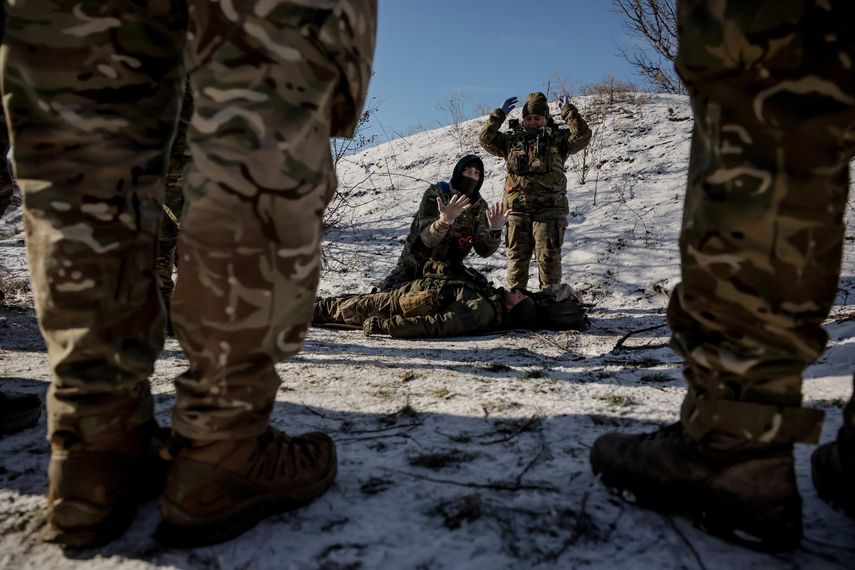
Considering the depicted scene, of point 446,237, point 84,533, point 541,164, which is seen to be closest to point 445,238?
point 446,237

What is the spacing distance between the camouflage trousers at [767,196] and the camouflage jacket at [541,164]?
4.63 metres

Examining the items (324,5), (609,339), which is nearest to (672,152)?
(609,339)

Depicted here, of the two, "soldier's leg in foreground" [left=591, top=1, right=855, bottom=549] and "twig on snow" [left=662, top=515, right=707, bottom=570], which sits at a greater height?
"soldier's leg in foreground" [left=591, top=1, right=855, bottom=549]

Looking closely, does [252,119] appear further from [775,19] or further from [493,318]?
[493,318]

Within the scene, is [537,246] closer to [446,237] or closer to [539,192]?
[539,192]

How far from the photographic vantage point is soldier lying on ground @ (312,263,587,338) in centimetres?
371

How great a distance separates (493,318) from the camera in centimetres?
386

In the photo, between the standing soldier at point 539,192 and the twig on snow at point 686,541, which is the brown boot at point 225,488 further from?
the standing soldier at point 539,192

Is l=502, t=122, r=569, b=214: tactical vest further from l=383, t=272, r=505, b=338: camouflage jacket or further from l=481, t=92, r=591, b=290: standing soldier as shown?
l=383, t=272, r=505, b=338: camouflage jacket

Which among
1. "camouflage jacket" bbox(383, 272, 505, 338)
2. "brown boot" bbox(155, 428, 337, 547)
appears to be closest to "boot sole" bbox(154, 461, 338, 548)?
"brown boot" bbox(155, 428, 337, 547)

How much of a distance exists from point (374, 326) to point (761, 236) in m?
3.15

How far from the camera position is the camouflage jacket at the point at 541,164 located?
17.9 feet

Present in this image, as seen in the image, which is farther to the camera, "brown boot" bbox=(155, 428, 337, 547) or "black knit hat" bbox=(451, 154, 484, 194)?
"black knit hat" bbox=(451, 154, 484, 194)

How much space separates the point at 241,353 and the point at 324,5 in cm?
58
